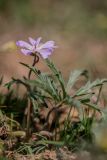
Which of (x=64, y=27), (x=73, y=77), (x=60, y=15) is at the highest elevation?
(x=60, y=15)

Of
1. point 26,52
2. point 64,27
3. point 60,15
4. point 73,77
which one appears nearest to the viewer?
point 26,52

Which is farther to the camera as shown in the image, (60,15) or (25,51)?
(60,15)

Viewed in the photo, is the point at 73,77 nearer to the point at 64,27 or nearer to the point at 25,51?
the point at 25,51

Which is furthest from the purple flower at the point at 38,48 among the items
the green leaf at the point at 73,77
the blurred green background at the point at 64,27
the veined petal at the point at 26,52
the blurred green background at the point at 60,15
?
the blurred green background at the point at 60,15

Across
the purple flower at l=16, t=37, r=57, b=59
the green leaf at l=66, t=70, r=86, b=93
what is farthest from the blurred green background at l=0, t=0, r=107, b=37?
the purple flower at l=16, t=37, r=57, b=59

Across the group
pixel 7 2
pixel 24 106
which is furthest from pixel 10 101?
pixel 7 2

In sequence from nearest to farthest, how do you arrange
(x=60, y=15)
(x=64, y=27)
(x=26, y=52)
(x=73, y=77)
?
(x=26, y=52)
(x=73, y=77)
(x=64, y=27)
(x=60, y=15)

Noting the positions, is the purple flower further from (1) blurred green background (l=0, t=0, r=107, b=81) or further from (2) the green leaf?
(1) blurred green background (l=0, t=0, r=107, b=81)

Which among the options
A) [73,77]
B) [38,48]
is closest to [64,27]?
[73,77]
